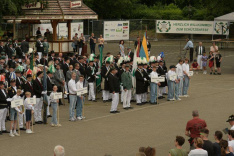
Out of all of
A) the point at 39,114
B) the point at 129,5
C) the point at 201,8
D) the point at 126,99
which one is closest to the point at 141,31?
the point at 129,5

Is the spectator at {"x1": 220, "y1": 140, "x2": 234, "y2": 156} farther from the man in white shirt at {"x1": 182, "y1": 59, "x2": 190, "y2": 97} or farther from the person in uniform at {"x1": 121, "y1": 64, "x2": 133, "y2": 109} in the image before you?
the man in white shirt at {"x1": 182, "y1": 59, "x2": 190, "y2": 97}

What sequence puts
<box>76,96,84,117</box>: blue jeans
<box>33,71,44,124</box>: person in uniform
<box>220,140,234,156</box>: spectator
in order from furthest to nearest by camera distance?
1. <box>76,96,84,117</box>: blue jeans
2. <box>33,71,44,124</box>: person in uniform
3. <box>220,140,234,156</box>: spectator

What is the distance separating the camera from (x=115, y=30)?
151ft

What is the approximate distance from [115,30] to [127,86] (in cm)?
2324

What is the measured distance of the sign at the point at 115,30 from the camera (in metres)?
45.3

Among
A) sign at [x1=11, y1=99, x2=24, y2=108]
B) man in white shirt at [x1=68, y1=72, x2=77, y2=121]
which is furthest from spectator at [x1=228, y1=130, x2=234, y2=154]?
man in white shirt at [x1=68, y1=72, x2=77, y2=121]

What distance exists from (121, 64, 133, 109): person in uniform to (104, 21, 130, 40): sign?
21762 millimetres

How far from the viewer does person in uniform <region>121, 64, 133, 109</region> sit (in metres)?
23.2

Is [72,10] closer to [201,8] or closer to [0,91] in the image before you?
[0,91]

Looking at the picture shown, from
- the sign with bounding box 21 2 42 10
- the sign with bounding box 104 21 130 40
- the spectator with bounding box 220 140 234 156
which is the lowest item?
the spectator with bounding box 220 140 234 156

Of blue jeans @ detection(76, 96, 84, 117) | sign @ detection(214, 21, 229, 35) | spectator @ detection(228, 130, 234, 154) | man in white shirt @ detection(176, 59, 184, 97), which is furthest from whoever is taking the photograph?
sign @ detection(214, 21, 229, 35)

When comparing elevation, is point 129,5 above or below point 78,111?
above

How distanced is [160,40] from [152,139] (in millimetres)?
34990

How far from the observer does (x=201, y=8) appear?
63.8 m
